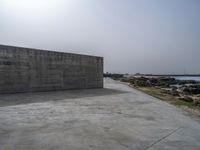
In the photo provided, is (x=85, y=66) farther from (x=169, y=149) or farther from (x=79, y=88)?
(x=169, y=149)

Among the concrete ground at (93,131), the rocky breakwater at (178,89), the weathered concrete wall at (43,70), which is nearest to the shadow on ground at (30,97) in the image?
the weathered concrete wall at (43,70)

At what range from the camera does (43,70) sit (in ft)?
40.3

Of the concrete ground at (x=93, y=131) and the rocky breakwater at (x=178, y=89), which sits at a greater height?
the concrete ground at (x=93, y=131)

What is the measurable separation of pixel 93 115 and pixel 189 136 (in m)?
2.55

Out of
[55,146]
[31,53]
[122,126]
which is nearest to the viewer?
[55,146]

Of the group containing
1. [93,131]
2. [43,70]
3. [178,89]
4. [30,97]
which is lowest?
[178,89]

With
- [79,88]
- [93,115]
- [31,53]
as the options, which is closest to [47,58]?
[31,53]

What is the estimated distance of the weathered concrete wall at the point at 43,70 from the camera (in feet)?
34.7

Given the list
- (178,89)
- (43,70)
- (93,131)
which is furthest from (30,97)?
(178,89)

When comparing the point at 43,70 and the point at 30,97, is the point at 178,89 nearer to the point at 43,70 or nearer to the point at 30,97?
the point at 43,70

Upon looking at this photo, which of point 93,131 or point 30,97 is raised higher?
point 30,97

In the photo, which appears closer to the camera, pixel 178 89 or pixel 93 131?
pixel 93 131

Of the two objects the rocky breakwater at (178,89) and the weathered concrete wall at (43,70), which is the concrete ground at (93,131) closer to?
the weathered concrete wall at (43,70)

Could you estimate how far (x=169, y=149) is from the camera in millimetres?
3578
